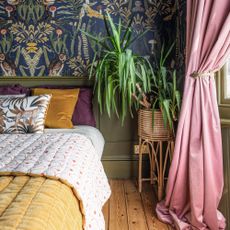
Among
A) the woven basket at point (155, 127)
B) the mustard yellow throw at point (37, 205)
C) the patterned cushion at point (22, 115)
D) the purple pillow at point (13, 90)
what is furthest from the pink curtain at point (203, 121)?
the purple pillow at point (13, 90)

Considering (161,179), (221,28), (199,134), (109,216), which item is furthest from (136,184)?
(221,28)

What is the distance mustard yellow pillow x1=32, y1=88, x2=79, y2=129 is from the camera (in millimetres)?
2352

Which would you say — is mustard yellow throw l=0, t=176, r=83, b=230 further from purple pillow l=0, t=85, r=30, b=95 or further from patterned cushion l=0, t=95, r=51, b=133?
purple pillow l=0, t=85, r=30, b=95

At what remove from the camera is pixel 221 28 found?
162cm

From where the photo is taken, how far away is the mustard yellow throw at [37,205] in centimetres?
80

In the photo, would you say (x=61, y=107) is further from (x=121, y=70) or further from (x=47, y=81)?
(x=121, y=70)

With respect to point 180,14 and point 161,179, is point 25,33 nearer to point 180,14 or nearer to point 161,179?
point 180,14

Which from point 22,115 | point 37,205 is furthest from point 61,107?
point 37,205

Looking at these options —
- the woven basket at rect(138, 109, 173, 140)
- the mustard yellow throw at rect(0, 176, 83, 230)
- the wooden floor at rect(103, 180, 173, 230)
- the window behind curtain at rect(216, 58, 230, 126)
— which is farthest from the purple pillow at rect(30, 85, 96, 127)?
the mustard yellow throw at rect(0, 176, 83, 230)

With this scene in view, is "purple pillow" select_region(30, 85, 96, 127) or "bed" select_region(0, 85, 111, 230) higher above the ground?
"purple pillow" select_region(30, 85, 96, 127)

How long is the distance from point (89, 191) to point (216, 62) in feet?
3.71

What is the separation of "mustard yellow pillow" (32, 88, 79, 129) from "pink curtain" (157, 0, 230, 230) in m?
1.04

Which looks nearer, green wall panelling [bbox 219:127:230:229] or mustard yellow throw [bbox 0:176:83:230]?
mustard yellow throw [bbox 0:176:83:230]

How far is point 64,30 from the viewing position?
267cm
